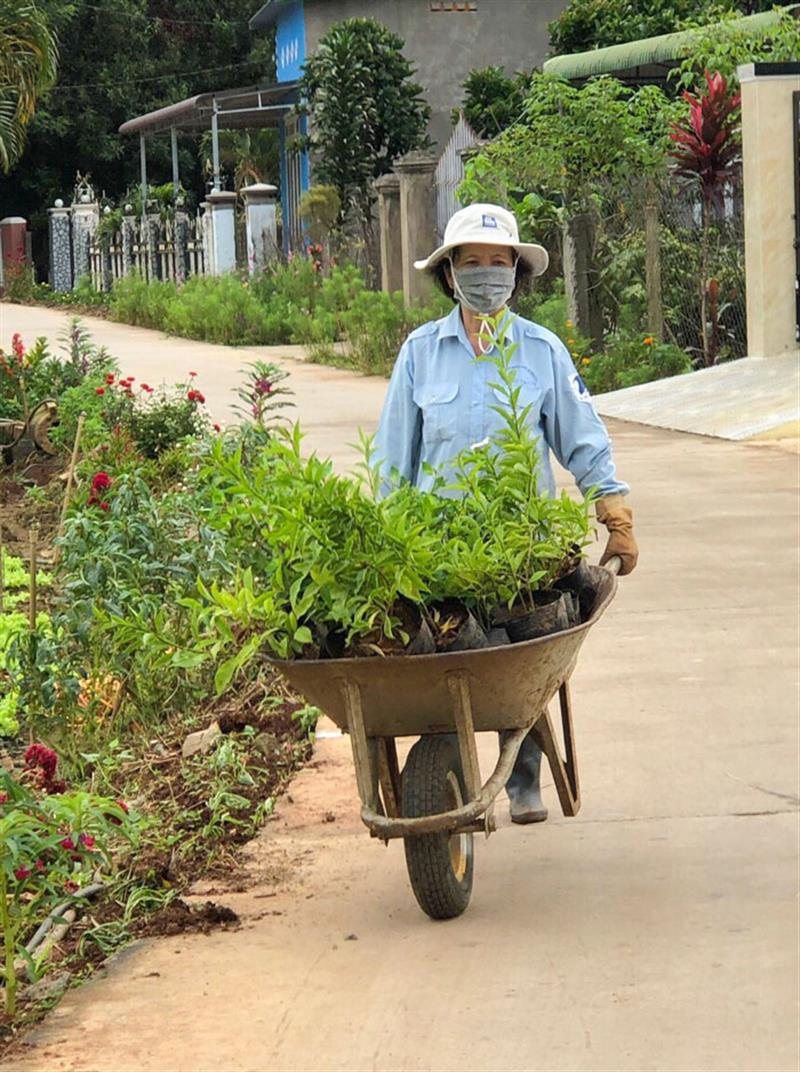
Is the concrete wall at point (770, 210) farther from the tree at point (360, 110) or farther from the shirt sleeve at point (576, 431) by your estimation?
the tree at point (360, 110)

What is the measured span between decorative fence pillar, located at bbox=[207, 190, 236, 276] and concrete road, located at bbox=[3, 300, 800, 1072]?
2562cm

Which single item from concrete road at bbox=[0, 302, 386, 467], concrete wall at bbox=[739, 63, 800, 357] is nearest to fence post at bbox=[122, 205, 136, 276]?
concrete road at bbox=[0, 302, 386, 467]

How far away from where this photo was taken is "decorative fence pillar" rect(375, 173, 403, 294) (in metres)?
26.0

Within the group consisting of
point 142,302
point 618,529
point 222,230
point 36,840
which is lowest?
point 36,840

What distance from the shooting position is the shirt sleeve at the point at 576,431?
229 inches

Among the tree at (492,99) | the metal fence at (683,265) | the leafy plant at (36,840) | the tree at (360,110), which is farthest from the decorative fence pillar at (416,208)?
the leafy plant at (36,840)

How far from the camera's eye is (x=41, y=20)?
70.5 ft

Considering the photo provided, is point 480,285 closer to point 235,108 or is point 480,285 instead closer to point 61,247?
point 235,108

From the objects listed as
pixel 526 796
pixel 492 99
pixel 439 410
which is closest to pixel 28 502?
pixel 526 796

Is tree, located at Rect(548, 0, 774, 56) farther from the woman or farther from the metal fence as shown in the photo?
the woman

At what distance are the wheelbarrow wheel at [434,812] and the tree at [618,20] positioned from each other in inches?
982

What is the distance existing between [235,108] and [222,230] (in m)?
6.33

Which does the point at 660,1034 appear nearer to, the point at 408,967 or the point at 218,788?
the point at 408,967

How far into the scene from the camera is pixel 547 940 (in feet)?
17.0
